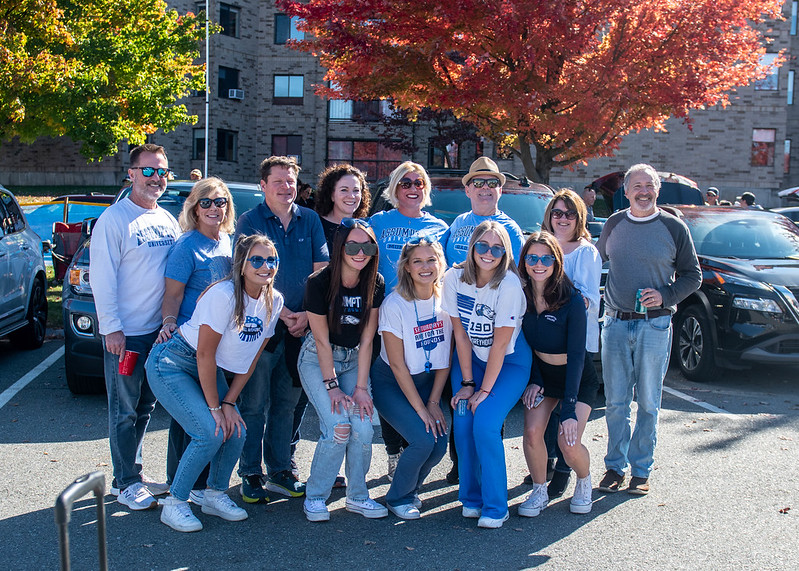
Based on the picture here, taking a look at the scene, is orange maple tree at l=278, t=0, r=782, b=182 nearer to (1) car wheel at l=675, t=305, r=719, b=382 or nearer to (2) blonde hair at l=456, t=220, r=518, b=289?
(1) car wheel at l=675, t=305, r=719, b=382

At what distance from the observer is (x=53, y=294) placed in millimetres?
12742

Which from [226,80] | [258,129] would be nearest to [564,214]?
[226,80]

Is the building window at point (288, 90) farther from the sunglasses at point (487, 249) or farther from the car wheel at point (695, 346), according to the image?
the sunglasses at point (487, 249)

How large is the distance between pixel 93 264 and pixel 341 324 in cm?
145

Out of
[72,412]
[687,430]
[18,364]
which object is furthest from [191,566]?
[18,364]

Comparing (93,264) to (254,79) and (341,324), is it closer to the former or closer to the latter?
(341,324)

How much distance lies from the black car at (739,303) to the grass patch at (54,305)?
22.5 feet

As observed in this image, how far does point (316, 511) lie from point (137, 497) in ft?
3.43

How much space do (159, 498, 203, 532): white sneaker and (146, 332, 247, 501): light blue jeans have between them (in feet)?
0.15

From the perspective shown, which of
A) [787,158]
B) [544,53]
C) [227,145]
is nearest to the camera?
[544,53]

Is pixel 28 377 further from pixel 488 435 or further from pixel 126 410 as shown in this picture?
pixel 488 435

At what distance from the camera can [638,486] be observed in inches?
196

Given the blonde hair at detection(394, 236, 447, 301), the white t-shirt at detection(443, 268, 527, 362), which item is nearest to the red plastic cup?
the blonde hair at detection(394, 236, 447, 301)

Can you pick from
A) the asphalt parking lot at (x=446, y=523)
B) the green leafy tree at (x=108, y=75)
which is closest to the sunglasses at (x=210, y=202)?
the asphalt parking lot at (x=446, y=523)
